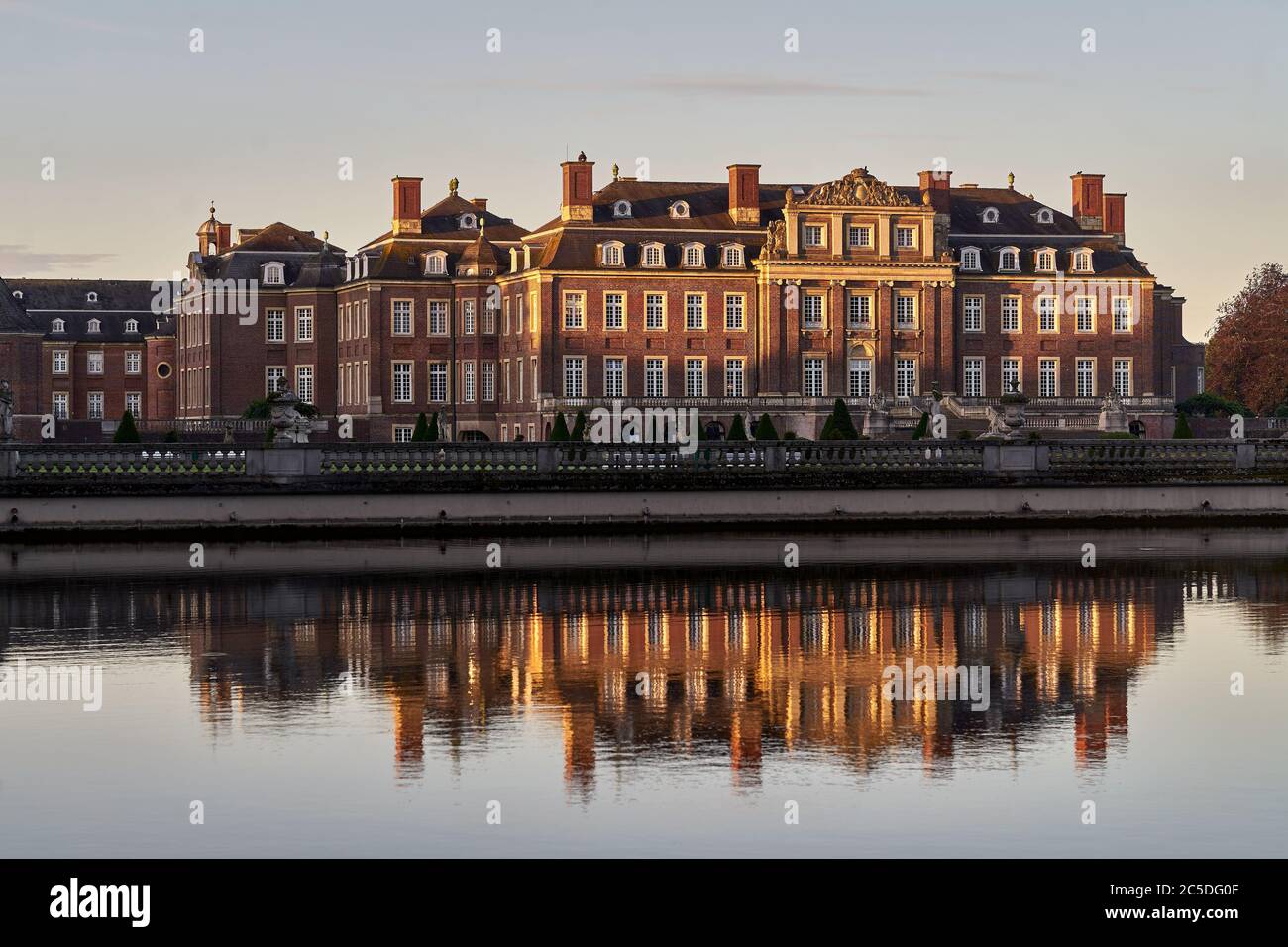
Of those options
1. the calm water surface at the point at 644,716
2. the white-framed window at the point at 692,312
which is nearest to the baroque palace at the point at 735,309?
the white-framed window at the point at 692,312

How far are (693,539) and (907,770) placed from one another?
894 inches

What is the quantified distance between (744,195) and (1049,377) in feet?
57.1

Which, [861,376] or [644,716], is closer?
[644,716]

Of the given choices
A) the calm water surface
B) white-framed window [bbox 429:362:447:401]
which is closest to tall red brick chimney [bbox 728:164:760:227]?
white-framed window [bbox 429:362:447:401]

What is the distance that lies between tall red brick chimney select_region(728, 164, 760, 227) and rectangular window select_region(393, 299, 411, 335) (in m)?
16.7

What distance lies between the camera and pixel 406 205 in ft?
343

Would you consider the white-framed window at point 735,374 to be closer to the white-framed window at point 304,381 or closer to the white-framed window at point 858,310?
the white-framed window at point 858,310

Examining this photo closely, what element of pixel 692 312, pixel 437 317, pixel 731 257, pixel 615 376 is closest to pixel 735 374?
pixel 692 312

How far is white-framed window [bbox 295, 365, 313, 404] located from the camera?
111m

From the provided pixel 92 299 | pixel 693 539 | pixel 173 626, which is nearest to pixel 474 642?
pixel 173 626

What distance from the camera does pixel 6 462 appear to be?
38.5m

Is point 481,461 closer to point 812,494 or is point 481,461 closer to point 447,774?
point 812,494

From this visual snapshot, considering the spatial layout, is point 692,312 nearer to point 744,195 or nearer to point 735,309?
point 735,309

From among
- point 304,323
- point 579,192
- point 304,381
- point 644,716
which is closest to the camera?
point 644,716
